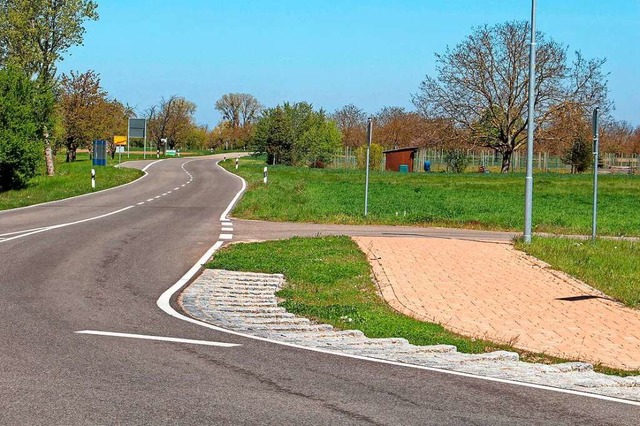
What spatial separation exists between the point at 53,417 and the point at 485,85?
236 ft

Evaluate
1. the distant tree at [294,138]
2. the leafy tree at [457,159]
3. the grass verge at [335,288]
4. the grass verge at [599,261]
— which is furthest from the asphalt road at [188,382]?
the distant tree at [294,138]

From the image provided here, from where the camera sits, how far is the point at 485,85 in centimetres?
7506

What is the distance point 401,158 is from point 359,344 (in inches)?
2962

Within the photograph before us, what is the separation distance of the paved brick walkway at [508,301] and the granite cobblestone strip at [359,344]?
1236 mm

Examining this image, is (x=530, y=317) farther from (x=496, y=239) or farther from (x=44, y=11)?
(x=44, y=11)

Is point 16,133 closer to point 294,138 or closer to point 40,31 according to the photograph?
point 40,31

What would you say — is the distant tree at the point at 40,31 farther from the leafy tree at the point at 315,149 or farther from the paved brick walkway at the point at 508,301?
the paved brick walkway at the point at 508,301

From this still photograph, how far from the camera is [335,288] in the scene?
47.3 ft

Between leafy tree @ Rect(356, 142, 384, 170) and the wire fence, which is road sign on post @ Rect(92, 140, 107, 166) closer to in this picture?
leafy tree @ Rect(356, 142, 384, 170)

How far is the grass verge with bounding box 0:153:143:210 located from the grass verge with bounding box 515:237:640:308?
2033 cm

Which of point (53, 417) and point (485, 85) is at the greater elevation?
point (485, 85)

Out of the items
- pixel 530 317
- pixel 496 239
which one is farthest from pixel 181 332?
pixel 496 239

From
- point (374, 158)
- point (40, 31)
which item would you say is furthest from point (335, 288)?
point (374, 158)

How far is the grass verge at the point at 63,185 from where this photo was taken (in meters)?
37.2
